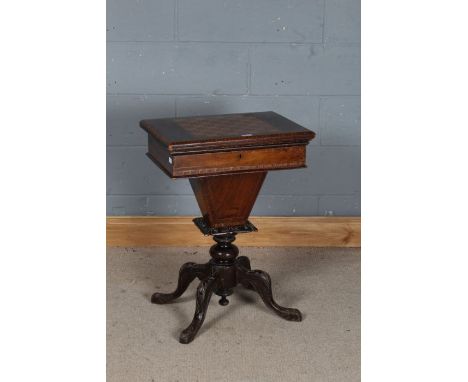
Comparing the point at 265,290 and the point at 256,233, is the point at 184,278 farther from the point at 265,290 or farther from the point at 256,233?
the point at 256,233

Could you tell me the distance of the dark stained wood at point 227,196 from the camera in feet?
9.41

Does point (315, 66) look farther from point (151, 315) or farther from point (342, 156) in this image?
point (151, 315)

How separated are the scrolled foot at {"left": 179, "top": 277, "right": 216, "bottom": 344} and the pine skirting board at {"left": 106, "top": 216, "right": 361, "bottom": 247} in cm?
86

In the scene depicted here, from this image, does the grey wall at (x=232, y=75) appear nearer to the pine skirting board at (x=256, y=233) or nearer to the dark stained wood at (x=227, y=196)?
the pine skirting board at (x=256, y=233)

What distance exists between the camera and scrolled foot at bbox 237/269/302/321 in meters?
3.07

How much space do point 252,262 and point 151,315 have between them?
0.70m

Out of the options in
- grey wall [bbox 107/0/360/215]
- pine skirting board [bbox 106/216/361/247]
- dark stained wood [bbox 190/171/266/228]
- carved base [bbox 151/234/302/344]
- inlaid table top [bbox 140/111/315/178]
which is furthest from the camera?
pine skirting board [bbox 106/216/361/247]

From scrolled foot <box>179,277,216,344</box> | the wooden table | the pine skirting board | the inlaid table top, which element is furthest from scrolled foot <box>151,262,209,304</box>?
the pine skirting board

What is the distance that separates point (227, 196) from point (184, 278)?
0.45 meters

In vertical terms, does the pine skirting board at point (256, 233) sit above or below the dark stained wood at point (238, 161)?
below

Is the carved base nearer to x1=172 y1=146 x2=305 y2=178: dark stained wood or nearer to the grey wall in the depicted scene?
x1=172 y1=146 x2=305 y2=178: dark stained wood

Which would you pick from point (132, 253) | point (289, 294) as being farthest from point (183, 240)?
point (289, 294)

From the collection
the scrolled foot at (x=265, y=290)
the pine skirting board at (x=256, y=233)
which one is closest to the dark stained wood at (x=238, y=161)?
the scrolled foot at (x=265, y=290)

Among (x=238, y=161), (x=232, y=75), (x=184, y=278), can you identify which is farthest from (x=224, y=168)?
(x=232, y=75)
